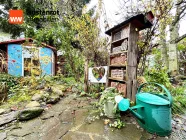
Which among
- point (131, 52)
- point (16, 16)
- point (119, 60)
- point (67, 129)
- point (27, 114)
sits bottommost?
point (67, 129)

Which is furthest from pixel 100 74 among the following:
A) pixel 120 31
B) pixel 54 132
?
pixel 54 132

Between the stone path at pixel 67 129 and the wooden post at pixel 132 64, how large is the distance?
550 mm

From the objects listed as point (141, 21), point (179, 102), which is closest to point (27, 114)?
point (141, 21)

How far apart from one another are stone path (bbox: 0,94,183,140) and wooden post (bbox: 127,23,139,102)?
55 centimetres

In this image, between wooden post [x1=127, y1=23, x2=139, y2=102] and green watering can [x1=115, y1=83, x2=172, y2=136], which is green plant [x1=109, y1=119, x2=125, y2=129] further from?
wooden post [x1=127, y1=23, x2=139, y2=102]

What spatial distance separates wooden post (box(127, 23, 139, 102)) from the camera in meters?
2.70

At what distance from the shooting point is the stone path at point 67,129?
1.87 m

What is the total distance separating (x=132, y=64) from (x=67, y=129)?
6.04ft

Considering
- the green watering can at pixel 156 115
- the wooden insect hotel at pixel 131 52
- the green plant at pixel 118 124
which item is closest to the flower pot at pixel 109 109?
the green plant at pixel 118 124

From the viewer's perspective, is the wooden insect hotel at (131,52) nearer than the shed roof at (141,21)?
No

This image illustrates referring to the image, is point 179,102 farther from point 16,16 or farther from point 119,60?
point 16,16

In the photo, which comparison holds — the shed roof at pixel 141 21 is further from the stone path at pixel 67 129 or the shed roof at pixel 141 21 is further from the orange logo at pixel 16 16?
the orange logo at pixel 16 16

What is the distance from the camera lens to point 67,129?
2.07 metres

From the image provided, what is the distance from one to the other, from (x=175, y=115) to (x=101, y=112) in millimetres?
1655
